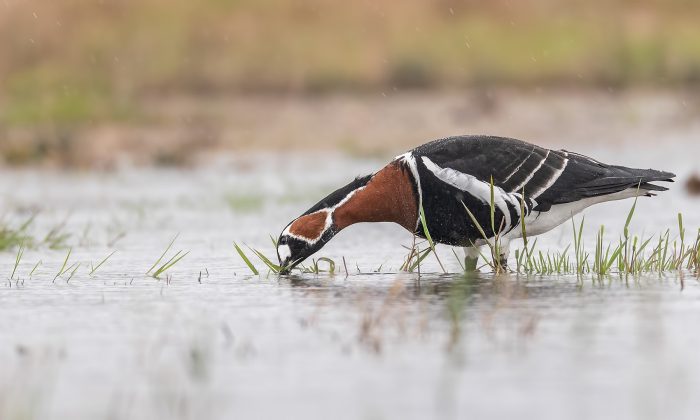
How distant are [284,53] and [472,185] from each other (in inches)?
620

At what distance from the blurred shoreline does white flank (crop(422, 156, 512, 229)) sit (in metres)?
11.6

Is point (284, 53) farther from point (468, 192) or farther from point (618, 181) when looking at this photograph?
point (468, 192)

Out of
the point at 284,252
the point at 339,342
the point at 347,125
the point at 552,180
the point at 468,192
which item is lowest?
the point at 339,342

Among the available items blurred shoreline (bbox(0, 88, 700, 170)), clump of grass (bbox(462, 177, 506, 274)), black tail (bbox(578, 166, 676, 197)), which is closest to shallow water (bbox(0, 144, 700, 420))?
clump of grass (bbox(462, 177, 506, 274))

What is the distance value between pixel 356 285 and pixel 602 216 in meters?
5.46

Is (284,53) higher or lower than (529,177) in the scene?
higher

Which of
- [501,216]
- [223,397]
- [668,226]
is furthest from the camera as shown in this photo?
[668,226]

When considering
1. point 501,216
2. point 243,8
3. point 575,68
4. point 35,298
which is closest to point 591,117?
point 575,68

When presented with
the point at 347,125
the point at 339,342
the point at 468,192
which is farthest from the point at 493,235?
the point at 347,125

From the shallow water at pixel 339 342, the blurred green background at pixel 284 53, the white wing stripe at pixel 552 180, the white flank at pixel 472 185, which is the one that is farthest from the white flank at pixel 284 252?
the blurred green background at pixel 284 53

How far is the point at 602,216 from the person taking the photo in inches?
528

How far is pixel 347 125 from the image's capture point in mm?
22828

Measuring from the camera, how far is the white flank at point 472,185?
884 cm

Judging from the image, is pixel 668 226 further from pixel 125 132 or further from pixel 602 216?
pixel 125 132
